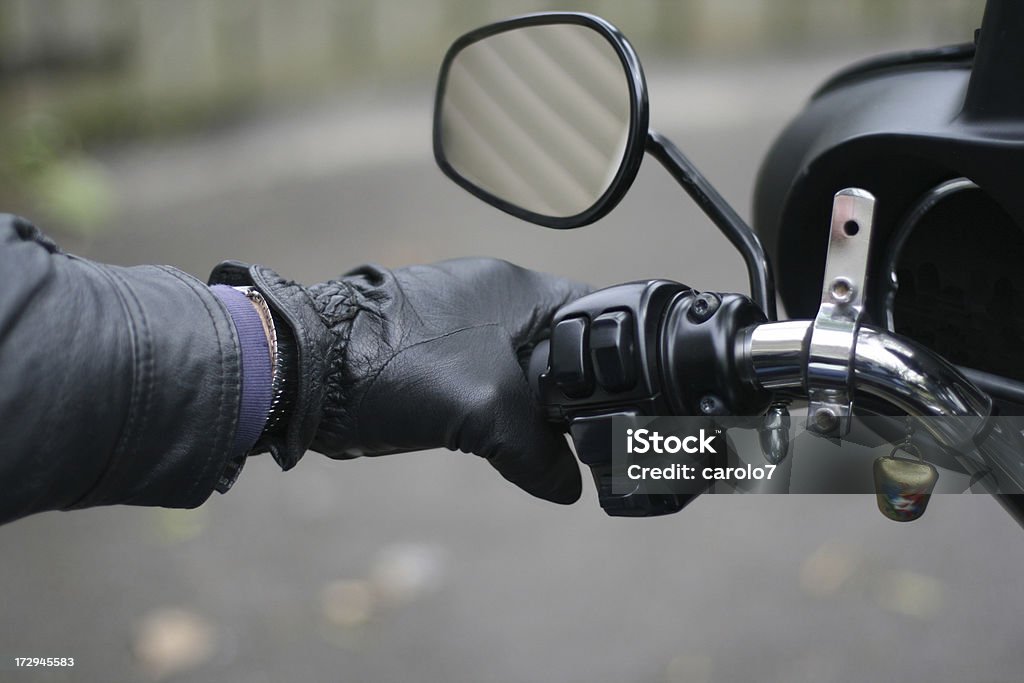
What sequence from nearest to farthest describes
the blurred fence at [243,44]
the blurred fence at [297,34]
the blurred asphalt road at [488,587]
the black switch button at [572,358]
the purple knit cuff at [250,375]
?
the black switch button at [572,358] → the purple knit cuff at [250,375] → the blurred asphalt road at [488,587] → the blurred fence at [243,44] → the blurred fence at [297,34]

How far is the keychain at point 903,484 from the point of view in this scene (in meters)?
0.93

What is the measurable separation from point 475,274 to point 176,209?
11.6 ft

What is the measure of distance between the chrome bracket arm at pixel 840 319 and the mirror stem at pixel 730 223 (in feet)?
0.42

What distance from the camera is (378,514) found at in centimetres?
297

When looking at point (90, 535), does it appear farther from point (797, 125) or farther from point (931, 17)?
point (931, 17)

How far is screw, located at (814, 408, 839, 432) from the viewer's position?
2.92 feet

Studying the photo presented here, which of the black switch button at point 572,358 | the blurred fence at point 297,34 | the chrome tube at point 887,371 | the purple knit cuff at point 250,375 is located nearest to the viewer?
the chrome tube at point 887,371

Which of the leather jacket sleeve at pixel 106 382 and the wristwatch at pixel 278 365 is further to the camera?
the wristwatch at pixel 278 365

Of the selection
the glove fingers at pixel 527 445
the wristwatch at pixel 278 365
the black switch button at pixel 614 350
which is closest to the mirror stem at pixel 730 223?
the black switch button at pixel 614 350

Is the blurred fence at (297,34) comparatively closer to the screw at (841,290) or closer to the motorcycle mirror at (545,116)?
the motorcycle mirror at (545,116)

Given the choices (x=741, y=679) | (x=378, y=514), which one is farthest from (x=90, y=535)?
(x=741, y=679)

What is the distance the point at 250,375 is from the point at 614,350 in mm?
366

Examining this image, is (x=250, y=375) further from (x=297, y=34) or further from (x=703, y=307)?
(x=297, y=34)

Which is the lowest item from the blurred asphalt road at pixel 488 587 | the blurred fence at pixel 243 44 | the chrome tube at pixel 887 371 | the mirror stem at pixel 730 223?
the blurred asphalt road at pixel 488 587
